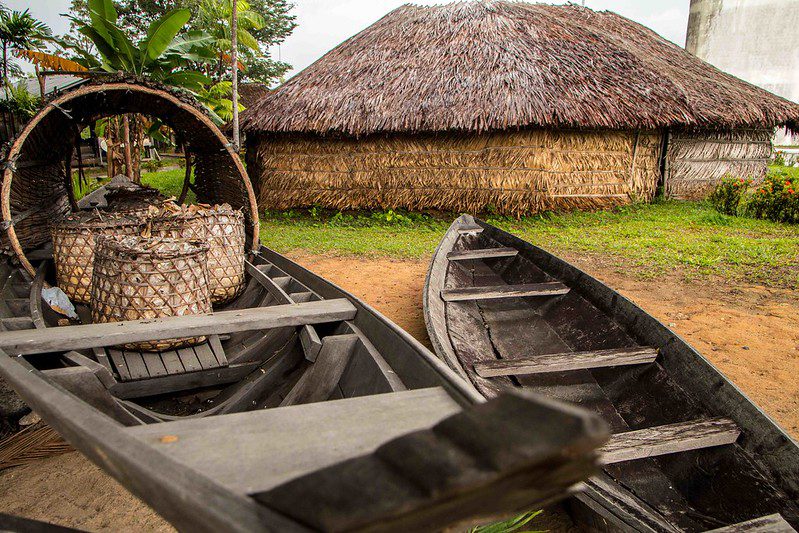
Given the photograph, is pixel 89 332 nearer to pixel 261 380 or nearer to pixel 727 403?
pixel 261 380

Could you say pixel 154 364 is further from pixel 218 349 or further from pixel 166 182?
pixel 166 182

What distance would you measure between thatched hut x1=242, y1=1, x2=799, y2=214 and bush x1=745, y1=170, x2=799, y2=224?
4.55 ft

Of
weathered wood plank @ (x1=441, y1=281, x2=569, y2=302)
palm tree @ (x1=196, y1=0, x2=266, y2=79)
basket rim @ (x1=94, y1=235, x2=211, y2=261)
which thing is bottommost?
weathered wood plank @ (x1=441, y1=281, x2=569, y2=302)

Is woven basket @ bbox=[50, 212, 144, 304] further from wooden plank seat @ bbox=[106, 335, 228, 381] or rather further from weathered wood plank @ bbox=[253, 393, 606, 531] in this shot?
weathered wood plank @ bbox=[253, 393, 606, 531]

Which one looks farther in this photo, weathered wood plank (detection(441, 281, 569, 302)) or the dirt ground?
weathered wood plank (detection(441, 281, 569, 302))

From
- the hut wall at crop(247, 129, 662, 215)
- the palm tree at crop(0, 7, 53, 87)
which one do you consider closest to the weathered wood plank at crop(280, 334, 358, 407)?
the hut wall at crop(247, 129, 662, 215)

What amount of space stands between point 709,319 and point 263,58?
21.8m

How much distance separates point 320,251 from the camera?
7207 millimetres

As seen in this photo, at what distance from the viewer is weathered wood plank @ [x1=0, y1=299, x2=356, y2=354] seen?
2004 millimetres

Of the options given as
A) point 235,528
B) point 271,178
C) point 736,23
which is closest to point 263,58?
point 271,178

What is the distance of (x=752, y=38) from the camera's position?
830 inches

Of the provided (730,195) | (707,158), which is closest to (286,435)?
(730,195)

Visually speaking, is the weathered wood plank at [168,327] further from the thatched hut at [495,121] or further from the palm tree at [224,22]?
the palm tree at [224,22]

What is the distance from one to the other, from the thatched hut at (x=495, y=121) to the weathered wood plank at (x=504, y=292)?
499cm
